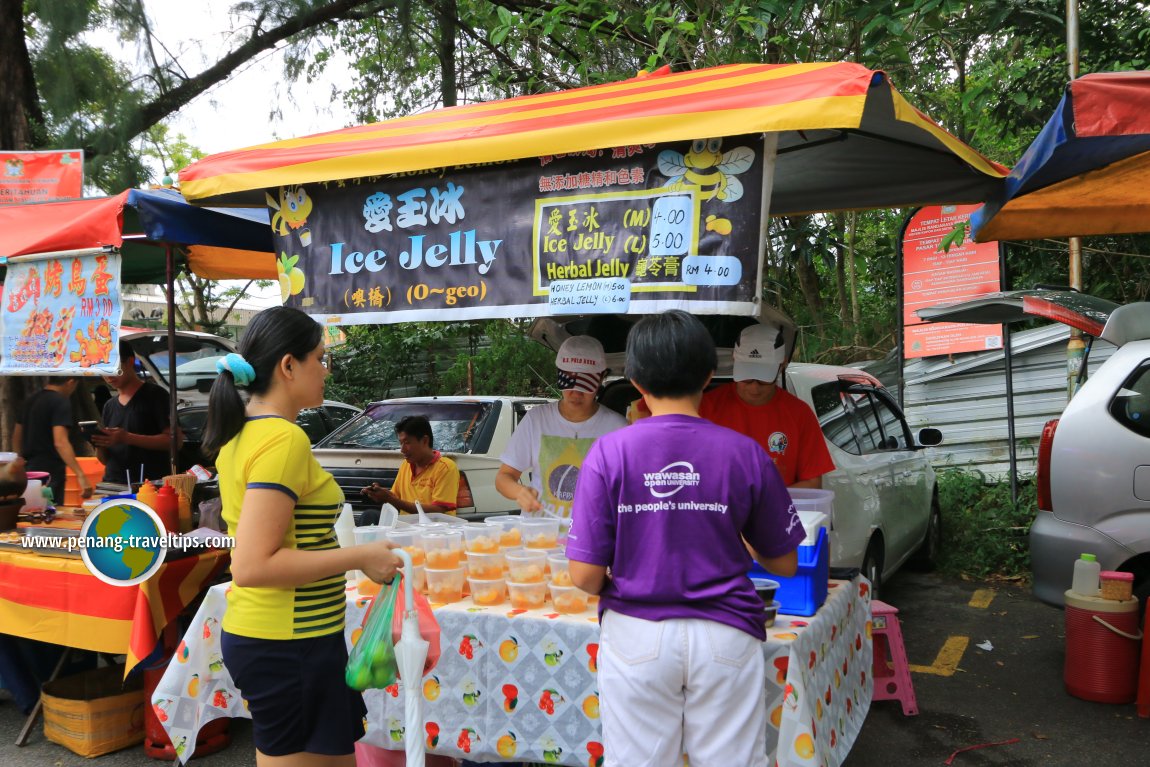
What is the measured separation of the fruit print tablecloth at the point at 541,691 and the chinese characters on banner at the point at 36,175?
4724mm

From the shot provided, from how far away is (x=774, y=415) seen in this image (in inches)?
160

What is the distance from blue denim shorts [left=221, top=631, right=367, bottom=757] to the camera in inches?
85.9

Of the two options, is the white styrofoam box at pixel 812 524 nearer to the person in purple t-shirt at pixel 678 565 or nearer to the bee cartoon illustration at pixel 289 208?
the person in purple t-shirt at pixel 678 565

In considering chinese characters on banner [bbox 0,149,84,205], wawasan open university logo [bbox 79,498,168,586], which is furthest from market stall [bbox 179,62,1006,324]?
chinese characters on banner [bbox 0,149,84,205]

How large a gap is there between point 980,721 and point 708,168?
10.2 ft

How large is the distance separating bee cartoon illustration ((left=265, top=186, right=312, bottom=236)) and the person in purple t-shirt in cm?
243

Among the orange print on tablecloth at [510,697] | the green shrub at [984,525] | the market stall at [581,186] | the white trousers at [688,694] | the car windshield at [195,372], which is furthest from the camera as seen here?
the car windshield at [195,372]

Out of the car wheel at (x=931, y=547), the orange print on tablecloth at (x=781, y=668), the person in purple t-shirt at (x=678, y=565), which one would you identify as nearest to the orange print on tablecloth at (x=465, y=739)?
the person in purple t-shirt at (x=678, y=565)

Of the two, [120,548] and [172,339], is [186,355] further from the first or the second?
[120,548]

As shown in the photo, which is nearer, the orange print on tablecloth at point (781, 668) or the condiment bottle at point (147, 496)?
the orange print on tablecloth at point (781, 668)

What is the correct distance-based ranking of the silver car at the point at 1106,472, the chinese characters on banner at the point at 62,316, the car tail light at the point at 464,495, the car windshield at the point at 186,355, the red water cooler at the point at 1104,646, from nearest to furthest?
1. the red water cooler at the point at 1104,646
2. the silver car at the point at 1106,472
3. the chinese characters on banner at the point at 62,316
4. the car tail light at the point at 464,495
5. the car windshield at the point at 186,355

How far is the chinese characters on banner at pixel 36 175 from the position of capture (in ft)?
20.6

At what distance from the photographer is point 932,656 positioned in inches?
203

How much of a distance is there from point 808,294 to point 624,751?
1052cm
